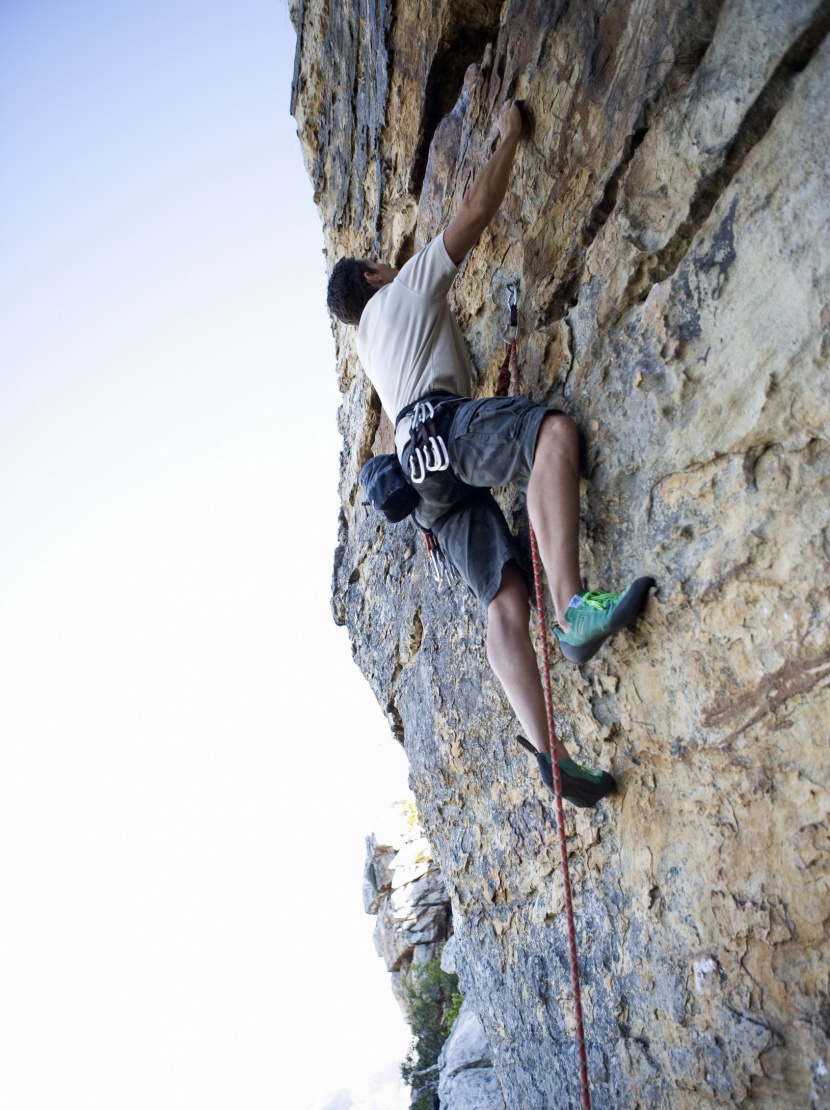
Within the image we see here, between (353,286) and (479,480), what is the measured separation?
146cm

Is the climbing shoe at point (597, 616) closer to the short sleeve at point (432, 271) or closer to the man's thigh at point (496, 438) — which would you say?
the man's thigh at point (496, 438)

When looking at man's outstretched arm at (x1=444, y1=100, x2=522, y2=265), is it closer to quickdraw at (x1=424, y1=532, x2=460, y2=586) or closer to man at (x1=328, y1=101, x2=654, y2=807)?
man at (x1=328, y1=101, x2=654, y2=807)

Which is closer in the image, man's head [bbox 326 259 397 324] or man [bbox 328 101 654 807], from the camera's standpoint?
man [bbox 328 101 654 807]

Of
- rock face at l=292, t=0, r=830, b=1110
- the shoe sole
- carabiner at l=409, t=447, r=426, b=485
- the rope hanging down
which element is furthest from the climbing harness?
the shoe sole

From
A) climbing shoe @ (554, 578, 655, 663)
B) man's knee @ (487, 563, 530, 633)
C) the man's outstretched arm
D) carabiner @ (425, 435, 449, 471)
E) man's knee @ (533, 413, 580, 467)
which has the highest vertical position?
the man's outstretched arm

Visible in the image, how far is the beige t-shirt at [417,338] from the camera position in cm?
362

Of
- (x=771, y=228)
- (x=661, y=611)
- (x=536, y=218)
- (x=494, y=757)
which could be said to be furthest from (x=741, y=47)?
(x=494, y=757)

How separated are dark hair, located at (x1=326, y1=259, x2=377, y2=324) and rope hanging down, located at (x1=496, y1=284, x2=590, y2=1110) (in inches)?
29.9

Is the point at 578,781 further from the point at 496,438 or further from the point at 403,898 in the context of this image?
the point at 403,898

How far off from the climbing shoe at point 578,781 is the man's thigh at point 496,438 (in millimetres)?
1134

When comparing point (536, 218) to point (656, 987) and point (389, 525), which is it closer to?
point (389, 525)

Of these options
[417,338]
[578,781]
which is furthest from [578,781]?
[417,338]

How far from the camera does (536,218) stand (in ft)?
12.4

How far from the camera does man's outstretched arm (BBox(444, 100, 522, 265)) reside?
11.6 ft
